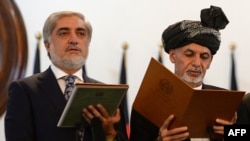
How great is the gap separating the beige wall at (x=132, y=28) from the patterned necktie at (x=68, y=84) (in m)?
2.49

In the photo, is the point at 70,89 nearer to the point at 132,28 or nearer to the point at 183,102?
the point at 183,102

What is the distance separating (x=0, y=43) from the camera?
4.89 meters

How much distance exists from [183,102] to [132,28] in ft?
9.55

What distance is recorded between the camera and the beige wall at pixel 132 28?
15.7 feet

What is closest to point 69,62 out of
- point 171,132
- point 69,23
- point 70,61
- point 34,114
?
point 70,61

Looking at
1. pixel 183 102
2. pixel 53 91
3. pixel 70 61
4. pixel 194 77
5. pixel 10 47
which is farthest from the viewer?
pixel 10 47

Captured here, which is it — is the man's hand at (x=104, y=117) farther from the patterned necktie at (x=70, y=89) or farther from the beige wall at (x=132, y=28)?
the beige wall at (x=132, y=28)

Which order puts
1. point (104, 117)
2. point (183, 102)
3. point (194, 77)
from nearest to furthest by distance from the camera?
point (183, 102), point (104, 117), point (194, 77)

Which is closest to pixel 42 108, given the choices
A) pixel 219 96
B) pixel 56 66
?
pixel 56 66

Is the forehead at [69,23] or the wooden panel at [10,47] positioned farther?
the wooden panel at [10,47]

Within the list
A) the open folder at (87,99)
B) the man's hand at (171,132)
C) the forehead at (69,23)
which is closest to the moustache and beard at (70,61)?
the forehead at (69,23)

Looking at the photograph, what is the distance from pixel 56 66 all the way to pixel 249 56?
2.83 metres

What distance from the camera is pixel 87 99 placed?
2117 millimetres

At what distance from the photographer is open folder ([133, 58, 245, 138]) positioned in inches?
82.1
